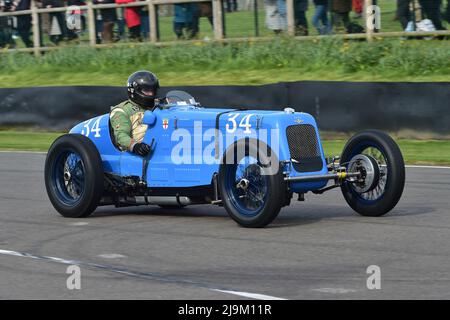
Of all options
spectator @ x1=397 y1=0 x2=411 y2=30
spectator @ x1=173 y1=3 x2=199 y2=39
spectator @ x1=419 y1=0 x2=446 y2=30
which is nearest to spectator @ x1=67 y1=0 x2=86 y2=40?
spectator @ x1=173 y1=3 x2=199 y2=39

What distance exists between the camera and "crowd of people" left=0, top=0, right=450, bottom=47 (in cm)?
1929

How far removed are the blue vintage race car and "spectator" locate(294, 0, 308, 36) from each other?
10.5 meters

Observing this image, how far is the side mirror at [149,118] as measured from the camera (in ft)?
32.5

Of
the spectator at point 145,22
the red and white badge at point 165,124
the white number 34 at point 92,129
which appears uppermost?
the spectator at point 145,22

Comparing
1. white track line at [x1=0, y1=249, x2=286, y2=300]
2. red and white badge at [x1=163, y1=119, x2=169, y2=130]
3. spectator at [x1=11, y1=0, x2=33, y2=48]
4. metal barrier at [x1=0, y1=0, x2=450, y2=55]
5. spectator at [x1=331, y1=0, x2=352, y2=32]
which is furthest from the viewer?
spectator at [x1=11, y1=0, x2=33, y2=48]

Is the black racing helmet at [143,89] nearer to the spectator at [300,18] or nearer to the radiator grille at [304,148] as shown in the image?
the radiator grille at [304,148]

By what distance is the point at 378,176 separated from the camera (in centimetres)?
941

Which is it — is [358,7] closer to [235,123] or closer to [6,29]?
[6,29]

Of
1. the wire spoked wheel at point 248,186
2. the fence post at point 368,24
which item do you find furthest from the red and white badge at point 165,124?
the fence post at point 368,24

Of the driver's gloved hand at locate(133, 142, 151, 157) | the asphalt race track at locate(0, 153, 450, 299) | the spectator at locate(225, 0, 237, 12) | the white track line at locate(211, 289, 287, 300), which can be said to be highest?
the spectator at locate(225, 0, 237, 12)

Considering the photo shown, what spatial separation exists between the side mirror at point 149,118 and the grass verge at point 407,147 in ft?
17.4

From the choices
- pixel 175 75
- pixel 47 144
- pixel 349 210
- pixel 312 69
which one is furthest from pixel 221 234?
pixel 175 75

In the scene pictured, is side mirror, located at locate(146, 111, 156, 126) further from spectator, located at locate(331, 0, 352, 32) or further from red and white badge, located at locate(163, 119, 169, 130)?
spectator, located at locate(331, 0, 352, 32)

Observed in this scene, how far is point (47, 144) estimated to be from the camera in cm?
1797
